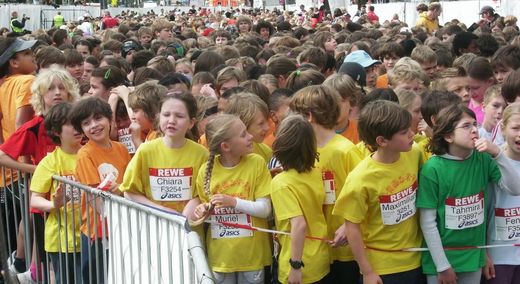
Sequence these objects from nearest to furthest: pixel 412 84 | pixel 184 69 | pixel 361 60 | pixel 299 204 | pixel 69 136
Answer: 1. pixel 299 204
2. pixel 69 136
3. pixel 412 84
4. pixel 361 60
5. pixel 184 69

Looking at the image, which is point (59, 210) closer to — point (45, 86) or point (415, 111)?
point (45, 86)

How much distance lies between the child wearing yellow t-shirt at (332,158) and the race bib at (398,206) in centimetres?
32

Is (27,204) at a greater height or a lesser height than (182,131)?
lesser

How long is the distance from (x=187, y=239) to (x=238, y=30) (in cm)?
1766

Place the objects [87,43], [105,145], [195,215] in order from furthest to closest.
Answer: [87,43], [105,145], [195,215]

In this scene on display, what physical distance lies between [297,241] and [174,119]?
4.31 feet

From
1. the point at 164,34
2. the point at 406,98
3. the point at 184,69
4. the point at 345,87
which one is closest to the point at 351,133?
the point at 345,87

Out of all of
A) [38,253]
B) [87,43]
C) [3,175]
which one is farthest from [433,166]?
[87,43]

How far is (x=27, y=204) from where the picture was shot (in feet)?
23.3

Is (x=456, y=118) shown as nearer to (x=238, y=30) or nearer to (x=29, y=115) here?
(x=29, y=115)

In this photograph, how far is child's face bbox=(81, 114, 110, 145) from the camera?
6.38m

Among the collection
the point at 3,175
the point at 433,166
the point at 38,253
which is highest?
the point at 433,166

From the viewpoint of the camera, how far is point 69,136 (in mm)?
6578

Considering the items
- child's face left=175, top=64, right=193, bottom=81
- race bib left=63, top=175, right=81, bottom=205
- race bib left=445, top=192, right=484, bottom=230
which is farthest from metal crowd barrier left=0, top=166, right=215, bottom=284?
child's face left=175, top=64, right=193, bottom=81
